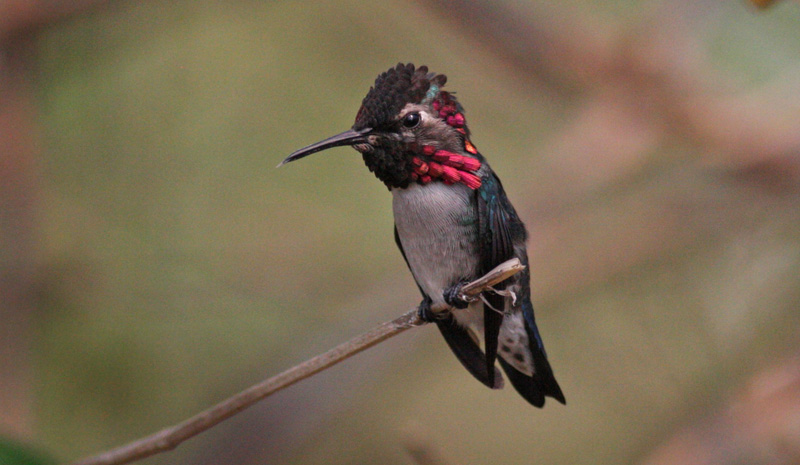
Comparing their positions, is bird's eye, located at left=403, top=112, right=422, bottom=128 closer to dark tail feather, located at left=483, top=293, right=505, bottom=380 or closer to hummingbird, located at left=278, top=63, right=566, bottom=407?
hummingbird, located at left=278, top=63, right=566, bottom=407

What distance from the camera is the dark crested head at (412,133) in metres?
1.80

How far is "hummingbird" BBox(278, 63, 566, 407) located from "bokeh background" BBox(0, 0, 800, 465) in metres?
1.32

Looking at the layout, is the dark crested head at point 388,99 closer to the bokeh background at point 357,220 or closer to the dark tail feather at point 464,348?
the dark tail feather at point 464,348

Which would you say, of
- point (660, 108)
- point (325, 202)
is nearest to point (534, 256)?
point (660, 108)

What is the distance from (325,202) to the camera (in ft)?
14.6

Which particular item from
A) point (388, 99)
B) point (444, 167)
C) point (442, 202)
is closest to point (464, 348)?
point (442, 202)

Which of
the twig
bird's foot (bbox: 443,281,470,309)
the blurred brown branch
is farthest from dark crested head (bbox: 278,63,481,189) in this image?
the blurred brown branch

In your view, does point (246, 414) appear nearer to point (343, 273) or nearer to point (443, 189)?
point (343, 273)

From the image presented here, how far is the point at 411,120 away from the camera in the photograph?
6.10 feet

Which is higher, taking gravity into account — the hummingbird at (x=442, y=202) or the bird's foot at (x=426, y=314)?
the hummingbird at (x=442, y=202)

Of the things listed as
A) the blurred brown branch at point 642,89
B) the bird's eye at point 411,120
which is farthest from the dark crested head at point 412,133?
the blurred brown branch at point 642,89

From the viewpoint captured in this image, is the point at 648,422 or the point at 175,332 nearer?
the point at 648,422

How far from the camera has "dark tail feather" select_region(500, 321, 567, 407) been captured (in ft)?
7.22

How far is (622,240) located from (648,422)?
3.09 ft
